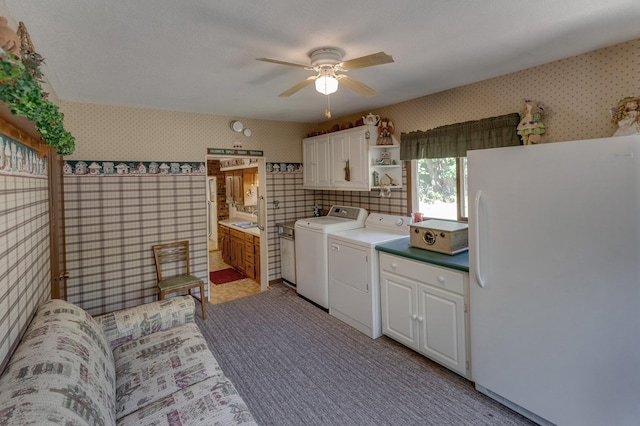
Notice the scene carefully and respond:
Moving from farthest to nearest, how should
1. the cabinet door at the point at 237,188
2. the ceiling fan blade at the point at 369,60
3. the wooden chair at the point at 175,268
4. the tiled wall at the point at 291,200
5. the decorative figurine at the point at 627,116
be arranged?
the cabinet door at the point at 237,188 → the tiled wall at the point at 291,200 → the wooden chair at the point at 175,268 → the decorative figurine at the point at 627,116 → the ceiling fan blade at the point at 369,60

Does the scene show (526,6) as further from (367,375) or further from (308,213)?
(308,213)

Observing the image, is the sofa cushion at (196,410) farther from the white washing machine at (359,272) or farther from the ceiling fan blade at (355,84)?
the ceiling fan blade at (355,84)

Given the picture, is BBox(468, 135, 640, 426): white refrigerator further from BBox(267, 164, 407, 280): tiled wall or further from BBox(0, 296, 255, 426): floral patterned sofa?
BBox(267, 164, 407, 280): tiled wall

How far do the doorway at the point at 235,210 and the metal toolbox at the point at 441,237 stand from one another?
2.39 metres

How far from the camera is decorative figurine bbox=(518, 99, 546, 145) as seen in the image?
8.41 ft

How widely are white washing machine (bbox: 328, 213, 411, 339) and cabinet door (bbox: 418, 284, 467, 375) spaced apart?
54 cm

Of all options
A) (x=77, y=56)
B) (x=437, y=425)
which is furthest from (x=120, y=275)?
(x=437, y=425)

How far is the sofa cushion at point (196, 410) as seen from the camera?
59.0 inches

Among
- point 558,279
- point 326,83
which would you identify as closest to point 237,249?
point 326,83


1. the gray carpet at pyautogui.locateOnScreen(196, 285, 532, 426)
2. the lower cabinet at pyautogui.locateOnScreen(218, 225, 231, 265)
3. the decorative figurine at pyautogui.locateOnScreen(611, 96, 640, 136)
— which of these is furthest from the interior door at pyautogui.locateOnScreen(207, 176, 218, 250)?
the decorative figurine at pyautogui.locateOnScreen(611, 96, 640, 136)

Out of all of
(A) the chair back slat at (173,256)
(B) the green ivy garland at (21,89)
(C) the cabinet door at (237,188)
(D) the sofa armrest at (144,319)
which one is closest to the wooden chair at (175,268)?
(A) the chair back slat at (173,256)

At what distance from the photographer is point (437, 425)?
2.06 meters

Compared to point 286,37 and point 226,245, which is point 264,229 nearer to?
point 226,245

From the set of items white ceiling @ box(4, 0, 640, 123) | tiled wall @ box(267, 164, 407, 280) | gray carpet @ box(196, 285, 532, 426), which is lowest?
gray carpet @ box(196, 285, 532, 426)
